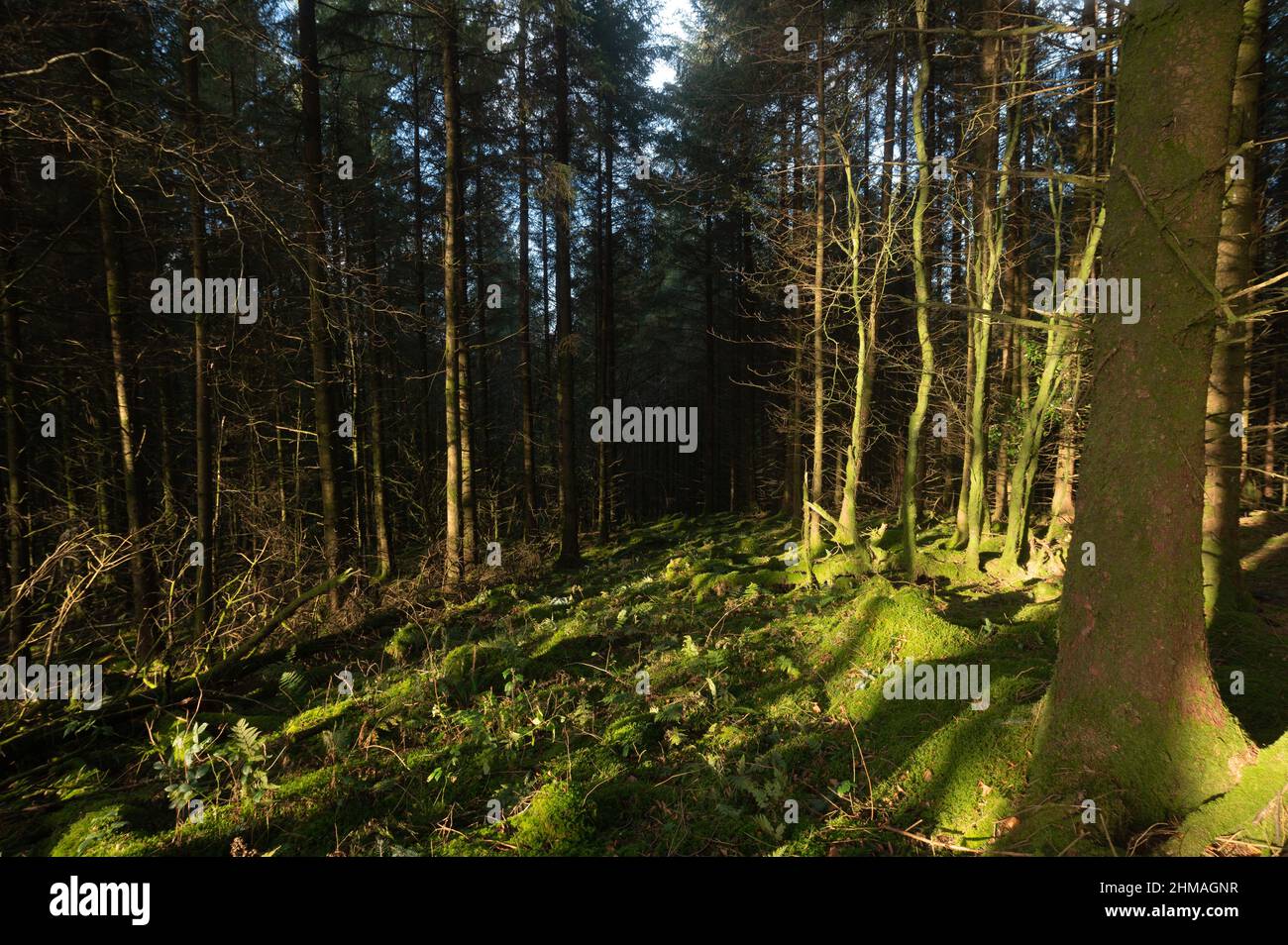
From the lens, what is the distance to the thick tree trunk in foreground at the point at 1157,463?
9.27 feet

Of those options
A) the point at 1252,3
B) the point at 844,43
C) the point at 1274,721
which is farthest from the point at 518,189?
the point at 1274,721

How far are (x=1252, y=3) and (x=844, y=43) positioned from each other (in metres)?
4.12

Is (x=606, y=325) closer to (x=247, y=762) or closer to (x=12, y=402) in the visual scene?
(x=12, y=402)

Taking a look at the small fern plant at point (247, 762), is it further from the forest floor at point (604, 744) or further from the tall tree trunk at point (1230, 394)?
the tall tree trunk at point (1230, 394)

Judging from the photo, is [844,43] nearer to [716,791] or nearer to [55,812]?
[716,791]

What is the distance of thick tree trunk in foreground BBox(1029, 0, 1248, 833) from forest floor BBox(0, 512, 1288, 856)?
413 mm

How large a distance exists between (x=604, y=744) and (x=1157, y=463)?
444 cm

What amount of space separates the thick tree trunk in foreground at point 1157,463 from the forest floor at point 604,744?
41 centimetres

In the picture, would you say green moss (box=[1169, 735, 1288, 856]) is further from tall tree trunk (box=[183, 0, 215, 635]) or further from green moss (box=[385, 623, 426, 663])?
tall tree trunk (box=[183, 0, 215, 635])

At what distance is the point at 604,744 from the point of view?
470cm

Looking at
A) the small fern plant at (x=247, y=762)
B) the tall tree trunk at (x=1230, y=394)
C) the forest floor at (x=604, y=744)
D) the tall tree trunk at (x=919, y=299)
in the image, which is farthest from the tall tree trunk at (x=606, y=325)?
the tall tree trunk at (x=1230, y=394)

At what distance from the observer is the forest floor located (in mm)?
3523

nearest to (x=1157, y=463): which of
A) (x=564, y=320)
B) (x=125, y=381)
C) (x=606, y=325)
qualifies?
(x=125, y=381)
